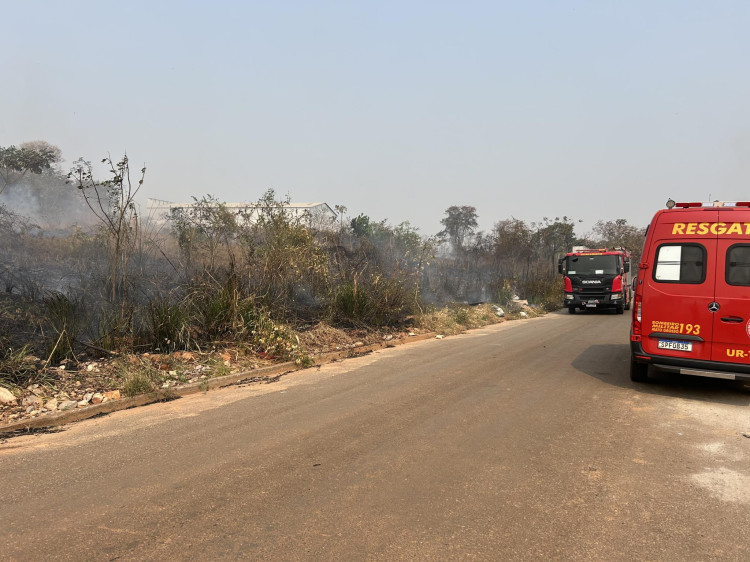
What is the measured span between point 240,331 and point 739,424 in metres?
7.19

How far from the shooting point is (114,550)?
2791mm

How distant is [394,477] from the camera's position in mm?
3760

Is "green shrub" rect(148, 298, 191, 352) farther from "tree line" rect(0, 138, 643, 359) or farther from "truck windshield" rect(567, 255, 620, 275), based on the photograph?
"truck windshield" rect(567, 255, 620, 275)

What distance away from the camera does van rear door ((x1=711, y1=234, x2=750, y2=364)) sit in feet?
19.4

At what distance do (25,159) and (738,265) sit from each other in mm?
19004

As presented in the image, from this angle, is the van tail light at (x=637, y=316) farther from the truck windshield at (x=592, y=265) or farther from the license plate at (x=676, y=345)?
the truck windshield at (x=592, y=265)

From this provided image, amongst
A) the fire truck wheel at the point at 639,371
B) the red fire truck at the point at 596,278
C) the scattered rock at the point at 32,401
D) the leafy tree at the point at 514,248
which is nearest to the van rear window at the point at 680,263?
the fire truck wheel at the point at 639,371

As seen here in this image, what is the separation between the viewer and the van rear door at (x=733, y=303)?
590cm

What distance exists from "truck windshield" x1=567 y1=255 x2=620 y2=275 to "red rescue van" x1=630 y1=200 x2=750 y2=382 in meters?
13.4

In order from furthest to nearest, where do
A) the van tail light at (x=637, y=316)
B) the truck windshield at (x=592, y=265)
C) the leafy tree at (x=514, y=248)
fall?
the leafy tree at (x=514, y=248), the truck windshield at (x=592, y=265), the van tail light at (x=637, y=316)

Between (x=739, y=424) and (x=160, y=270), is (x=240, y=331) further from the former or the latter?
(x=739, y=424)

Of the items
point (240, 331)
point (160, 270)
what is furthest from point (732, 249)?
point (160, 270)

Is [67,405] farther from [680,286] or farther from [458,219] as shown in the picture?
[458,219]

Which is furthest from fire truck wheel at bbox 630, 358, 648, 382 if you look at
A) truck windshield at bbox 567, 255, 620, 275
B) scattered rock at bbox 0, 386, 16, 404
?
truck windshield at bbox 567, 255, 620, 275
